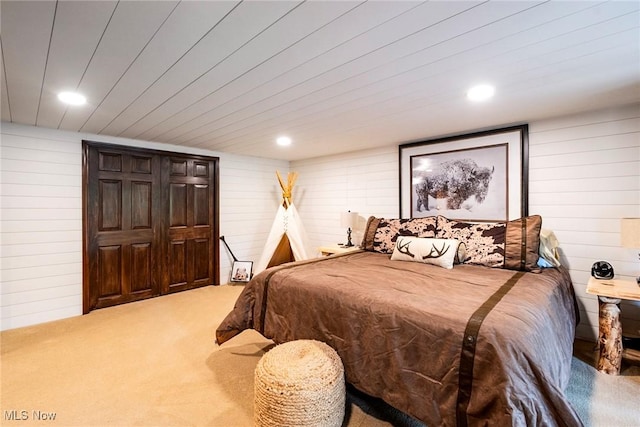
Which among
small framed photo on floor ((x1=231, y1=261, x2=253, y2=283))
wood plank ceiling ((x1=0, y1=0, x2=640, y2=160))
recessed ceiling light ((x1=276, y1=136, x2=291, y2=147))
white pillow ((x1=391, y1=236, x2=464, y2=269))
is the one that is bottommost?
small framed photo on floor ((x1=231, y1=261, x2=253, y2=283))

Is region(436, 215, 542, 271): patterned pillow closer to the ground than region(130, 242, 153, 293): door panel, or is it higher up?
higher up

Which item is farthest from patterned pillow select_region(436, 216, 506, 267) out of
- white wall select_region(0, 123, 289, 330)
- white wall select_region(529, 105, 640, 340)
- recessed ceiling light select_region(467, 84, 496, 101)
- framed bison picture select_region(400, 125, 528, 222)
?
white wall select_region(0, 123, 289, 330)

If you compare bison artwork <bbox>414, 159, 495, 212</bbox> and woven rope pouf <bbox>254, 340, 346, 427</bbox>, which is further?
bison artwork <bbox>414, 159, 495, 212</bbox>

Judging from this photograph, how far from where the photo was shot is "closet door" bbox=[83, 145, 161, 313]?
343cm

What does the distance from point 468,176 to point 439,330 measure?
2.33 metres

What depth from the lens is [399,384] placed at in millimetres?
1528

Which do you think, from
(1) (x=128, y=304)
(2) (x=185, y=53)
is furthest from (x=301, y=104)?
(1) (x=128, y=304)

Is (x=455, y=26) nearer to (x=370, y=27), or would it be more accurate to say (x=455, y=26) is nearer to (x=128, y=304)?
(x=370, y=27)

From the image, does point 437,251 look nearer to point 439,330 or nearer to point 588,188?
point 439,330

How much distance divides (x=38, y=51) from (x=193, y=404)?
7.21 ft

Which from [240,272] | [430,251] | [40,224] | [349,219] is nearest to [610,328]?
[430,251]

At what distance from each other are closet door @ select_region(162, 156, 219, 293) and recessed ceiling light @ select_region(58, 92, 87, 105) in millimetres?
1670

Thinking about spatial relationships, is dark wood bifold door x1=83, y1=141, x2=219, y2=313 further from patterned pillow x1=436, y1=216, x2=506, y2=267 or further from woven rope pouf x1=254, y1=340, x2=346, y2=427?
patterned pillow x1=436, y1=216, x2=506, y2=267

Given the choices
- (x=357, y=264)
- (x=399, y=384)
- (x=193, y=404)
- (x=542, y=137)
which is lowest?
(x=193, y=404)
